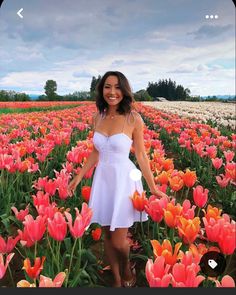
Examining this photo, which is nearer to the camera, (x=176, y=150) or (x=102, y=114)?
(x=102, y=114)

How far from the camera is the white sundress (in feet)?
3.94

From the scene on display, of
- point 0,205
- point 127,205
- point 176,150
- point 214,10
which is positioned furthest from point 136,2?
point 176,150

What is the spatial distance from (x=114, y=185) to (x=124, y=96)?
0.89 ft

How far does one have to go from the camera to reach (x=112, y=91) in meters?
1.19

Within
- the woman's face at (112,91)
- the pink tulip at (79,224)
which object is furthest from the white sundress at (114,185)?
the pink tulip at (79,224)

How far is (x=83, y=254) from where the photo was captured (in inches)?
52.5

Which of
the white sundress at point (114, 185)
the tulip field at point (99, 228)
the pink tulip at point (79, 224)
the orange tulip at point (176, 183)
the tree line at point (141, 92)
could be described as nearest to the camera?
the tulip field at point (99, 228)

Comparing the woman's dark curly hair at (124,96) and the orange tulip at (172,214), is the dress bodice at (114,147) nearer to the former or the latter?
the woman's dark curly hair at (124,96)

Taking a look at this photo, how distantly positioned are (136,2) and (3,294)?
2.50 ft

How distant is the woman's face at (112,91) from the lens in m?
1.15

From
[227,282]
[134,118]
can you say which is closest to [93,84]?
[134,118]

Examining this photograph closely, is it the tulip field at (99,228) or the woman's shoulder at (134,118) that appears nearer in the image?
the tulip field at (99,228)

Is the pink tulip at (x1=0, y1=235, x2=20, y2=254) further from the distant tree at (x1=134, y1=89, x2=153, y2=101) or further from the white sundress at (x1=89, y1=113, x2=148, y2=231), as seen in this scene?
the distant tree at (x1=134, y1=89, x2=153, y2=101)

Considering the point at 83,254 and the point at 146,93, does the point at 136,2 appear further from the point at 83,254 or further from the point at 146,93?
the point at 83,254
